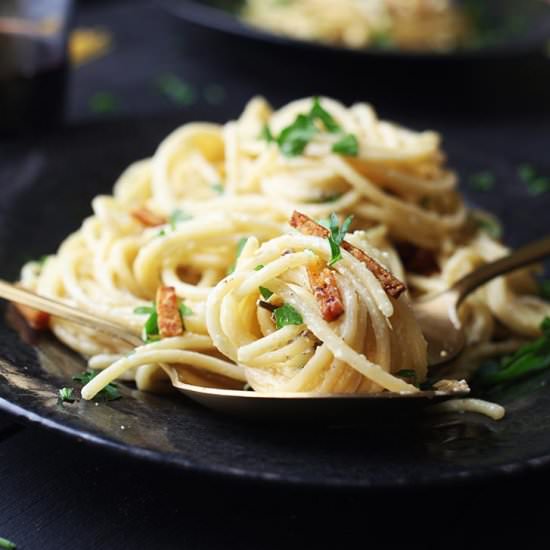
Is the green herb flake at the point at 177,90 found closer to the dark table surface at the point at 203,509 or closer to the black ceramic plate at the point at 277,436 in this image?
the black ceramic plate at the point at 277,436

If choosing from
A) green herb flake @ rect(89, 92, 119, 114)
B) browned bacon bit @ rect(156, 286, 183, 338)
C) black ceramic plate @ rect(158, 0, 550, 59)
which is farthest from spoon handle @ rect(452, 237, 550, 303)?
green herb flake @ rect(89, 92, 119, 114)

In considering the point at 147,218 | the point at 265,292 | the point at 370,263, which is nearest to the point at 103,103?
the point at 147,218

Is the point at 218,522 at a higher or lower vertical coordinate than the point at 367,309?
lower

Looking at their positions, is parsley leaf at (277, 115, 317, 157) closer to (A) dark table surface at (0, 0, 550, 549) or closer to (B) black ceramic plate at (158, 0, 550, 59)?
(A) dark table surface at (0, 0, 550, 549)

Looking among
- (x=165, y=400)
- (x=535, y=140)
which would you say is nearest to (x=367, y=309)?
(x=165, y=400)

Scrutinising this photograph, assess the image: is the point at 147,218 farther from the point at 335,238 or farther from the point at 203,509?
the point at 203,509

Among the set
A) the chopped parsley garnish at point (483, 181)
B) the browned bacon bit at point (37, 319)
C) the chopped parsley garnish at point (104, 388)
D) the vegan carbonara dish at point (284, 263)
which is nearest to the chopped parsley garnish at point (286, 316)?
the vegan carbonara dish at point (284, 263)

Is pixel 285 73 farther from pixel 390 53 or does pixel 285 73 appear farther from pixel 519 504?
pixel 519 504

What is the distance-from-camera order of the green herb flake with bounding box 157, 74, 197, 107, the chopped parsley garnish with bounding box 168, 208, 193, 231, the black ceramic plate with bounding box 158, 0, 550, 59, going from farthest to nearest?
the green herb flake with bounding box 157, 74, 197, 107, the black ceramic plate with bounding box 158, 0, 550, 59, the chopped parsley garnish with bounding box 168, 208, 193, 231
